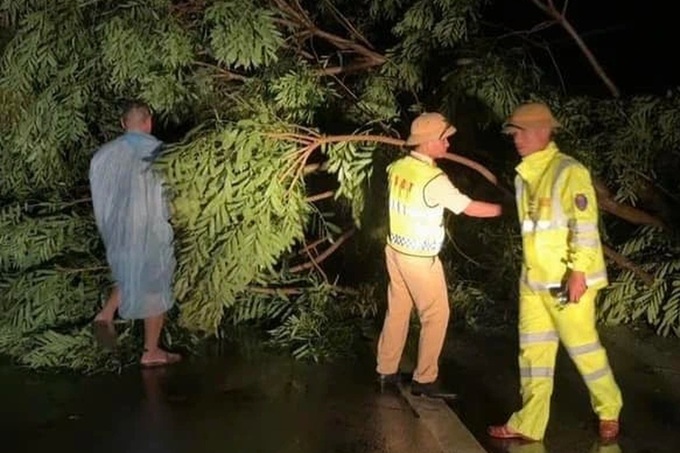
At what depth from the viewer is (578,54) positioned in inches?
364

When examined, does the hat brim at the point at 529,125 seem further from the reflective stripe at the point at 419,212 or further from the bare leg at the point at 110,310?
the bare leg at the point at 110,310

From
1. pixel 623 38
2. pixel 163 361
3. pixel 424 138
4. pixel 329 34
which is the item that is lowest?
pixel 163 361

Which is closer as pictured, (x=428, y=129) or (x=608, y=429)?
(x=608, y=429)

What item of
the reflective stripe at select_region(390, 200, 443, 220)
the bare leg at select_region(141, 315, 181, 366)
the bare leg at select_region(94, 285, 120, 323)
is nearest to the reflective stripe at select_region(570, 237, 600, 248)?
the reflective stripe at select_region(390, 200, 443, 220)

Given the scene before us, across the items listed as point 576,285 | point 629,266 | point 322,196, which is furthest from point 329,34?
point 576,285

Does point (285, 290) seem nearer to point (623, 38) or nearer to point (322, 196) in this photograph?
point (322, 196)

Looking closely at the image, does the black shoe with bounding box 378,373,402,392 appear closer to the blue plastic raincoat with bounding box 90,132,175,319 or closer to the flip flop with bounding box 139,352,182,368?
the flip flop with bounding box 139,352,182,368

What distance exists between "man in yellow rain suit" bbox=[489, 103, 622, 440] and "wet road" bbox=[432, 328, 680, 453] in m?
0.17

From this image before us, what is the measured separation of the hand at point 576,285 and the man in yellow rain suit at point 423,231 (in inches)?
36.8

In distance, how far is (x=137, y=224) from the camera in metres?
7.53

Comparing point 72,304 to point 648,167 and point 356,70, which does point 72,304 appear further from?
point 648,167

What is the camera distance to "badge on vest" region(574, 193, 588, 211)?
540cm

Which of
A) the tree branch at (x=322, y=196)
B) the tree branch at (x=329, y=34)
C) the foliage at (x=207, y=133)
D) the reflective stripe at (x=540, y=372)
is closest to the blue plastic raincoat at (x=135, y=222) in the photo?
the foliage at (x=207, y=133)

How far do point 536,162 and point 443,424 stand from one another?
1.67 m
